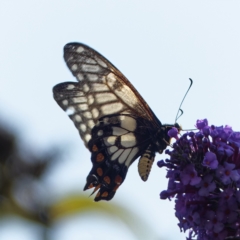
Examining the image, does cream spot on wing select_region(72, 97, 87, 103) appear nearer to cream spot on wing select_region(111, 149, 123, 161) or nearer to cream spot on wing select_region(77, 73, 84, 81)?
cream spot on wing select_region(77, 73, 84, 81)

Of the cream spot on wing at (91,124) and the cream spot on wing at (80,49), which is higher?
the cream spot on wing at (80,49)

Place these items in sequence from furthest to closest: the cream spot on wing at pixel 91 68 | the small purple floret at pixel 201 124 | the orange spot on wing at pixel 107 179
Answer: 1. the cream spot on wing at pixel 91 68
2. the orange spot on wing at pixel 107 179
3. the small purple floret at pixel 201 124

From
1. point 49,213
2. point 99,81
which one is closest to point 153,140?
point 99,81

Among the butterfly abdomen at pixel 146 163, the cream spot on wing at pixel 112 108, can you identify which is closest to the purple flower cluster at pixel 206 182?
the butterfly abdomen at pixel 146 163

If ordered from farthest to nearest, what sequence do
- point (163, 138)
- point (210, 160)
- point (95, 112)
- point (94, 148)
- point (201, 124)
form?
point (95, 112), point (94, 148), point (163, 138), point (201, 124), point (210, 160)

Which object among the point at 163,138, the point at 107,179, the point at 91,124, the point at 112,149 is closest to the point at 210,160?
the point at 163,138

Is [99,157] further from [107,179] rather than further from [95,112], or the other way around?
[95,112]

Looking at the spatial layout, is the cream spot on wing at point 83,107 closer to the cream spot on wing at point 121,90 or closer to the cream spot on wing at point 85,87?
the cream spot on wing at point 85,87
